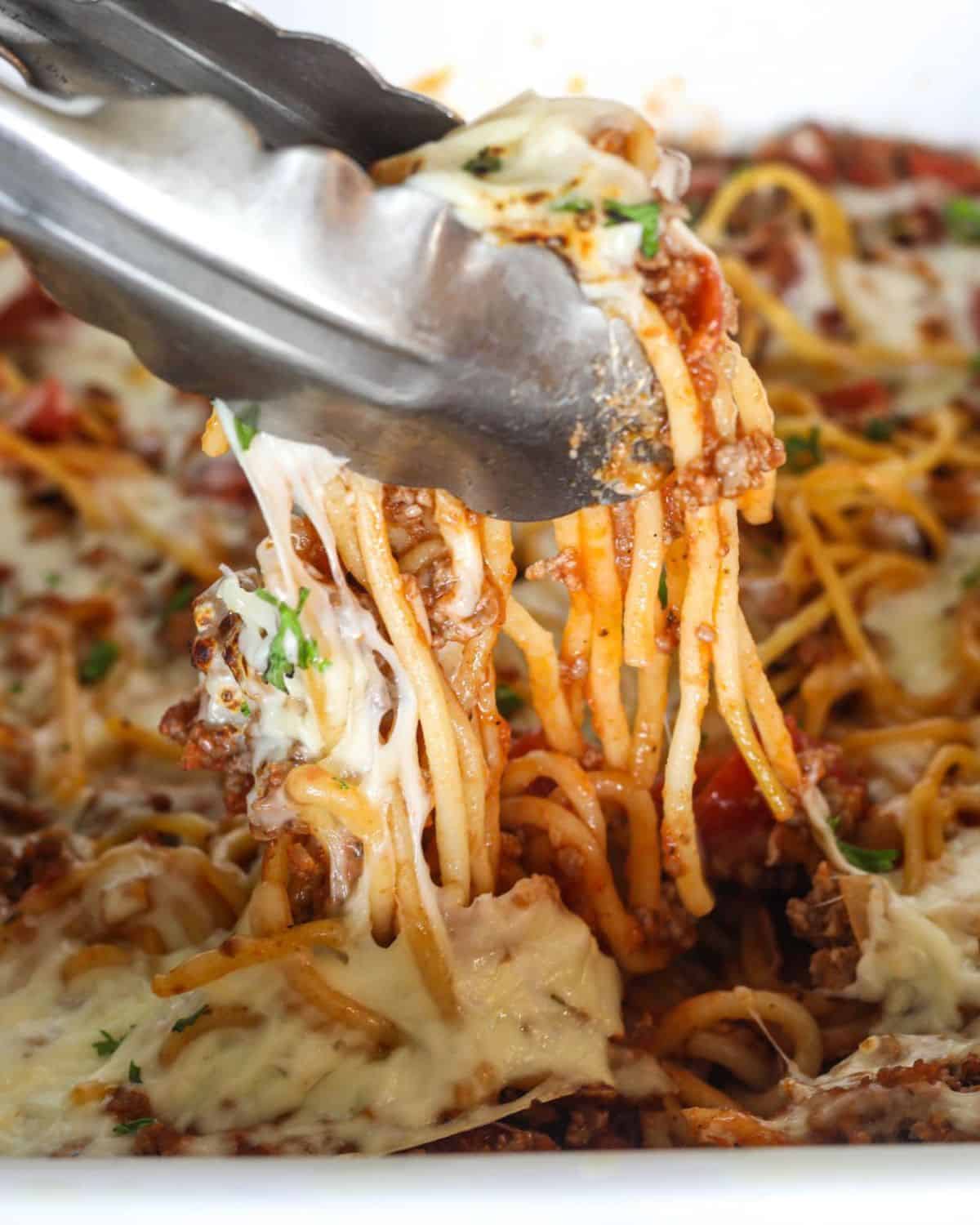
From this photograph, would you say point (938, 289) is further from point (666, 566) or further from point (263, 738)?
point (263, 738)

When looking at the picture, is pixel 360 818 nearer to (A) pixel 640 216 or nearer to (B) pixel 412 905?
(B) pixel 412 905

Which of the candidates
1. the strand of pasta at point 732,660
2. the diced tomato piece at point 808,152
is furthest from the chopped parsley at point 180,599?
the diced tomato piece at point 808,152

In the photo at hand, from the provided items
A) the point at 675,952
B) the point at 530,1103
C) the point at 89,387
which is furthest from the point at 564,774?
the point at 89,387

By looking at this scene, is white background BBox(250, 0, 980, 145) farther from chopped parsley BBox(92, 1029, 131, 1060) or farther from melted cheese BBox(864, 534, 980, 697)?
chopped parsley BBox(92, 1029, 131, 1060)

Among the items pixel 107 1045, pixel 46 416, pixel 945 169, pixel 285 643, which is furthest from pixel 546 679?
pixel 945 169

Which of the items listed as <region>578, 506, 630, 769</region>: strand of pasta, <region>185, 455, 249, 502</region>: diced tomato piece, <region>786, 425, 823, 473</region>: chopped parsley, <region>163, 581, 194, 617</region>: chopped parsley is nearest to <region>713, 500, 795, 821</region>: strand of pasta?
<region>578, 506, 630, 769</region>: strand of pasta

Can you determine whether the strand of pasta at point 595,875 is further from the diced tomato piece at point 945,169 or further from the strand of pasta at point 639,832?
the diced tomato piece at point 945,169
